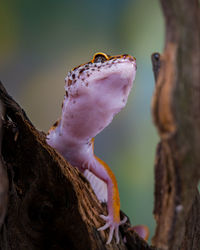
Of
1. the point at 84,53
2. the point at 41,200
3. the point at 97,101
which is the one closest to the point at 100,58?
the point at 97,101

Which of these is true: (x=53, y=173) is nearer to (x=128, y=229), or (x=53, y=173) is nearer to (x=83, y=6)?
(x=128, y=229)

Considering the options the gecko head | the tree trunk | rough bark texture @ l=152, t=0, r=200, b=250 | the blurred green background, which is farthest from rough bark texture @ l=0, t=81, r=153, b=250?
the blurred green background

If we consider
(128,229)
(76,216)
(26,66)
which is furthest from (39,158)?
(26,66)

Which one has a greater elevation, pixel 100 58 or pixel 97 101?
pixel 100 58

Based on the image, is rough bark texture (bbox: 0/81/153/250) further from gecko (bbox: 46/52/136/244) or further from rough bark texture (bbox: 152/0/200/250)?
rough bark texture (bbox: 152/0/200/250)

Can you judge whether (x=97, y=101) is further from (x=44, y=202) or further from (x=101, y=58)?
(x=44, y=202)

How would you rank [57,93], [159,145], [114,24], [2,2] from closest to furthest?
[159,145] → [2,2] → [57,93] → [114,24]
